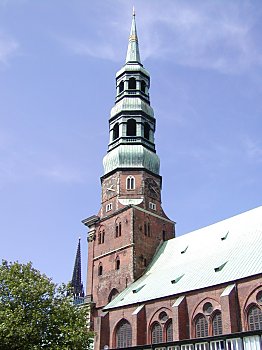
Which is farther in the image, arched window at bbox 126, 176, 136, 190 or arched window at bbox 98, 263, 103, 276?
arched window at bbox 126, 176, 136, 190

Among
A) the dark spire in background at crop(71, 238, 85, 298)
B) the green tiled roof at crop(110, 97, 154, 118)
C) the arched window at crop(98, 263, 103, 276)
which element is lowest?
the arched window at crop(98, 263, 103, 276)

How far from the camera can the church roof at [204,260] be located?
33.6 meters

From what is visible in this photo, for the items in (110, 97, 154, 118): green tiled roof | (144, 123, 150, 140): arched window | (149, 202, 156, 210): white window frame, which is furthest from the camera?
(110, 97, 154, 118): green tiled roof

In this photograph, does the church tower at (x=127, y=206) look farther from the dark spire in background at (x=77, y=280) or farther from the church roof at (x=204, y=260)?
the dark spire in background at (x=77, y=280)

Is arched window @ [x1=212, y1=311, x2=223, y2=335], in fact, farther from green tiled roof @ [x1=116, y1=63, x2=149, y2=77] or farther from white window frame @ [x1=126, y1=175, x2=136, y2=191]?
green tiled roof @ [x1=116, y1=63, x2=149, y2=77]

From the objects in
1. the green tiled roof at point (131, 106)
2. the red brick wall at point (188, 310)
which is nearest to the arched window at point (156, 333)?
the red brick wall at point (188, 310)

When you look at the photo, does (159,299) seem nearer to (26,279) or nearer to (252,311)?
(252,311)

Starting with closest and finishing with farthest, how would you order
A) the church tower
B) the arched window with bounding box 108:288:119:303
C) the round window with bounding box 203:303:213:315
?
1. the round window with bounding box 203:303:213:315
2. the arched window with bounding box 108:288:119:303
3. the church tower

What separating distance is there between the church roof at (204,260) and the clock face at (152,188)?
568 cm

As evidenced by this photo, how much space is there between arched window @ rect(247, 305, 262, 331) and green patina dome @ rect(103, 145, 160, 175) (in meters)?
22.4

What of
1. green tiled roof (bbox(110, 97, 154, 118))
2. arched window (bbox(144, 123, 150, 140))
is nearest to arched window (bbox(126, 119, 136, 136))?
arched window (bbox(144, 123, 150, 140))

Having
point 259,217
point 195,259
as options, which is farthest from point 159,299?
point 259,217

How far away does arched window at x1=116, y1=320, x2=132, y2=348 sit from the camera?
3731 centimetres

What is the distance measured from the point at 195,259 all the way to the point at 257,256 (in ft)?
25.7
